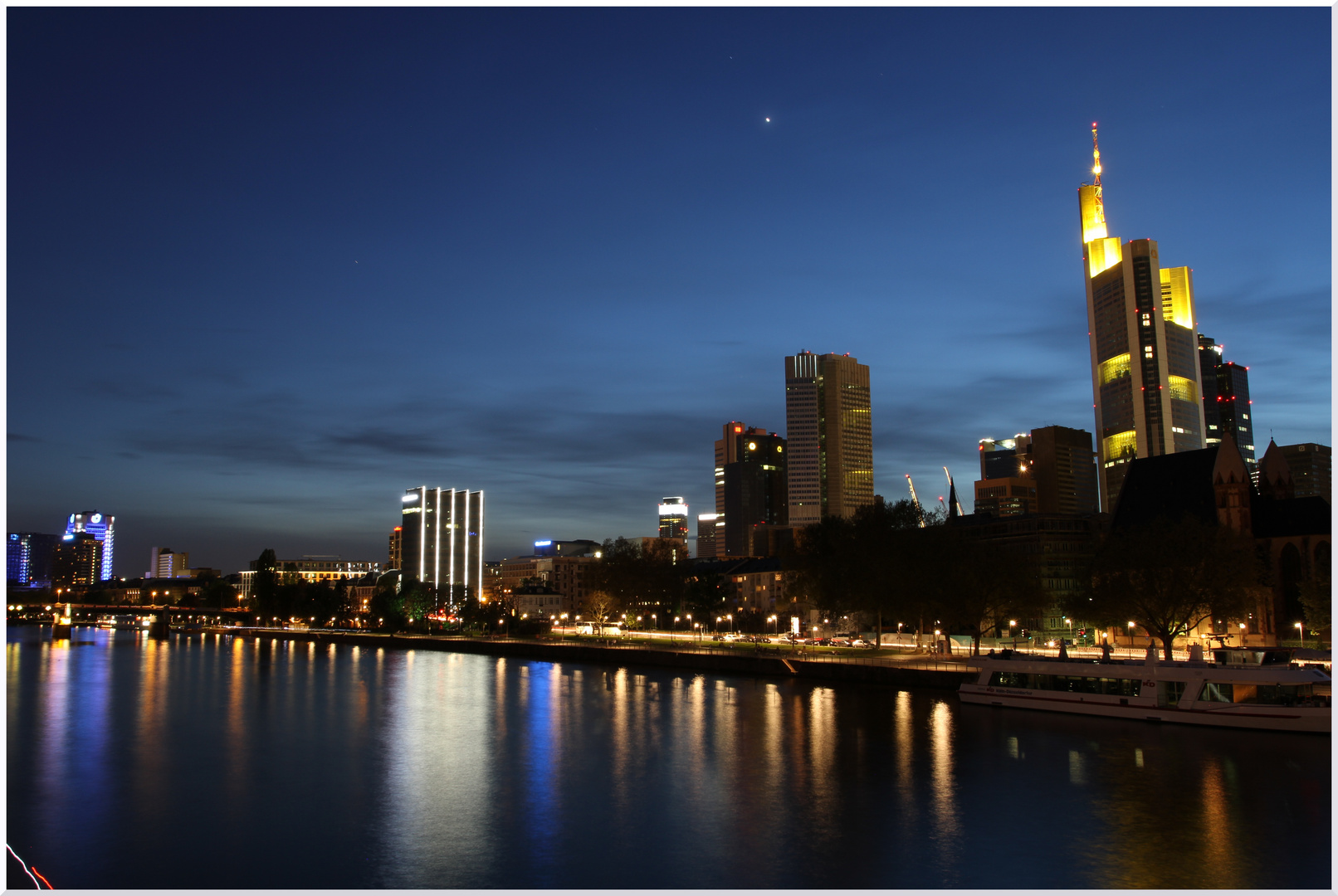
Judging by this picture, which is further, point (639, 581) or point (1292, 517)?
point (639, 581)

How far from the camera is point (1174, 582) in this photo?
67500 mm

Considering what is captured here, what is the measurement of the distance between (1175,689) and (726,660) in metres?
41.8

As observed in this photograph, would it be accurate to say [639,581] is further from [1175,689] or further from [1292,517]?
[1175,689]

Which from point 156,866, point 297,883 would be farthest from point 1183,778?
point 156,866

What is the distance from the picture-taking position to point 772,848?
94.8 ft

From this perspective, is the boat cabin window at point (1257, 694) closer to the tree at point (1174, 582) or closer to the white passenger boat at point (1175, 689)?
the white passenger boat at point (1175, 689)

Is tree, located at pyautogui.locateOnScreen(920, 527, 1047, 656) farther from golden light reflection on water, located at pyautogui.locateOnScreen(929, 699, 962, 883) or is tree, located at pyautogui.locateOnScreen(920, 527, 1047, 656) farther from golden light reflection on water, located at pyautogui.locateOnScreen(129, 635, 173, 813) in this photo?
golden light reflection on water, located at pyautogui.locateOnScreen(129, 635, 173, 813)

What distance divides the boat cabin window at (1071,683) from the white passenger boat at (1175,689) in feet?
0.14

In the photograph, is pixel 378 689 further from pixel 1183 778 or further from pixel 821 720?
pixel 1183 778

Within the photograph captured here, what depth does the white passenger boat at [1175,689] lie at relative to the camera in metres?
45.9

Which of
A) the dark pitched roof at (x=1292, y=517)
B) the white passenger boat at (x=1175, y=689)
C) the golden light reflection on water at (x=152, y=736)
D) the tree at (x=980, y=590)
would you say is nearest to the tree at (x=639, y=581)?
the golden light reflection on water at (x=152, y=736)

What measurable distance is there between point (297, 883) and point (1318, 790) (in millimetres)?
32906

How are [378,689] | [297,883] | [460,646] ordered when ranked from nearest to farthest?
[297,883] < [378,689] < [460,646]

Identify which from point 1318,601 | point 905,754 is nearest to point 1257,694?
point 905,754
